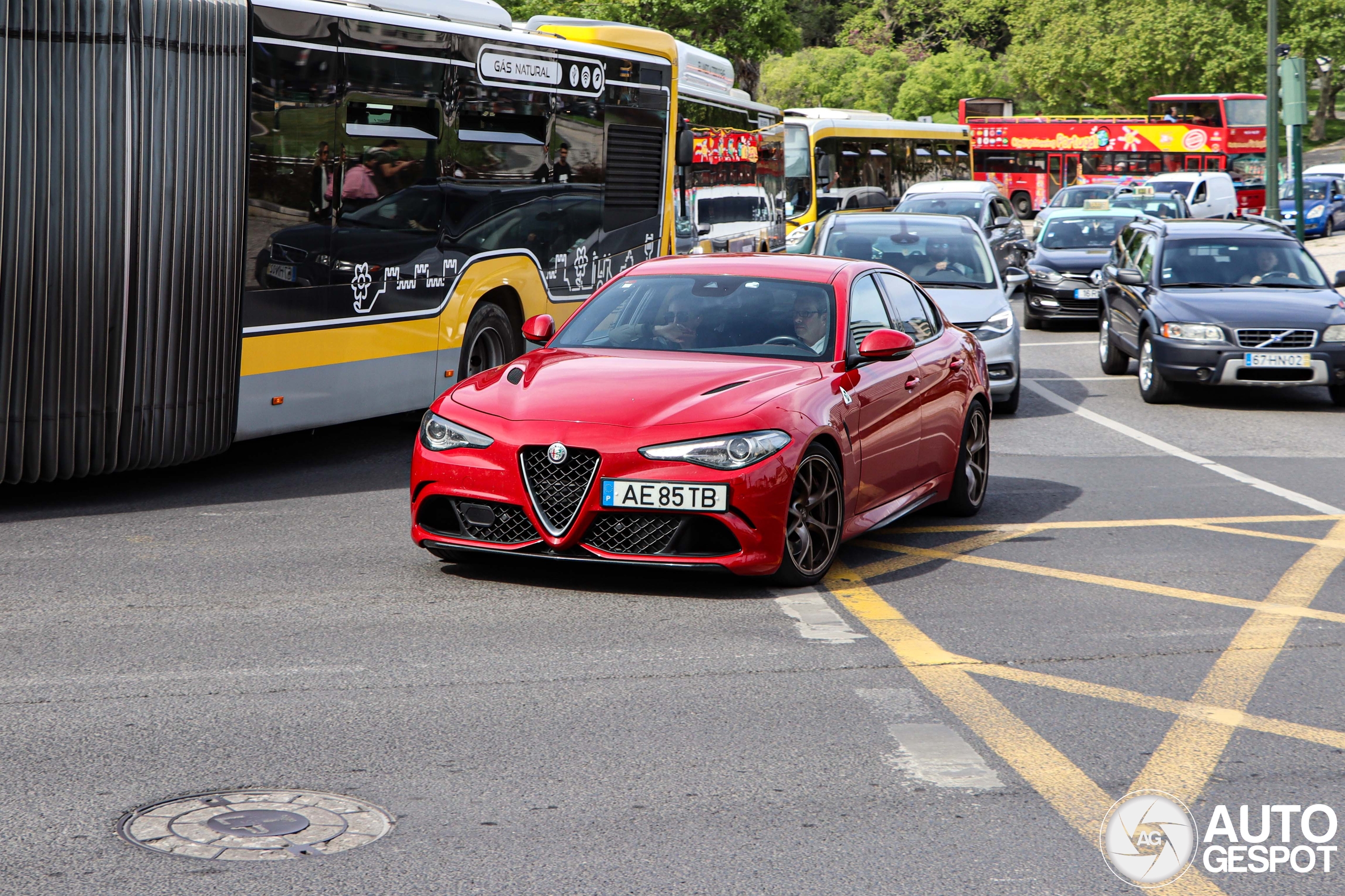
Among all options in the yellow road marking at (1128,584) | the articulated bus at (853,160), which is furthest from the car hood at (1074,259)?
the yellow road marking at (1128,584)

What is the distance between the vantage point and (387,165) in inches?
430

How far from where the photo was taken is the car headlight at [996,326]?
552 inches

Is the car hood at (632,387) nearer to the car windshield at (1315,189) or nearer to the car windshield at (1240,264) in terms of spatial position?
the car windshield at (1240,264)

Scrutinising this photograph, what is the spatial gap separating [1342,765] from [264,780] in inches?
123

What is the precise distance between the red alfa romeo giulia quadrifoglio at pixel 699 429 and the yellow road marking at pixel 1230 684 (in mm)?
1857

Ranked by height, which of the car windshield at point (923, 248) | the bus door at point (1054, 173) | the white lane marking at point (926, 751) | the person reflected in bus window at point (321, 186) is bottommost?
the white lane marking at point (926, 751)

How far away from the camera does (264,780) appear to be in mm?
4562

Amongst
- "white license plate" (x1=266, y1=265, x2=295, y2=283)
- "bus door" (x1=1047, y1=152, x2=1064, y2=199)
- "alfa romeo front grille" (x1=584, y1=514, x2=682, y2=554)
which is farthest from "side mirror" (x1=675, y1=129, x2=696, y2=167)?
"bus door" (x1=1047, y1=152, x2=1064, y2=199)

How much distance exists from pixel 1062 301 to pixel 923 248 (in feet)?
25.2

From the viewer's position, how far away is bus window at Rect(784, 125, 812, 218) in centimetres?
3466

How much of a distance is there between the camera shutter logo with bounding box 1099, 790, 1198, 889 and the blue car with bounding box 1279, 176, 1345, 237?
46962mm

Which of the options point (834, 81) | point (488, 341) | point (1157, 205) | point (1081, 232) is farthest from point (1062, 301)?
point (834, 81)

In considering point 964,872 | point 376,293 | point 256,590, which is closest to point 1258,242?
point 376,293

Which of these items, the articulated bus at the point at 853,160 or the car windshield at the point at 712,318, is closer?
the car windshield at the point at 712,318
